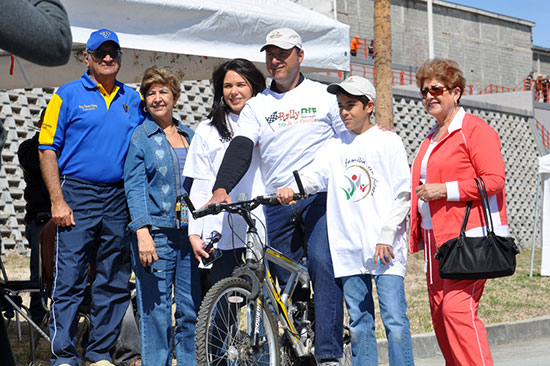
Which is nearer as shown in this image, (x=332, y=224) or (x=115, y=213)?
(x=332, y=224)

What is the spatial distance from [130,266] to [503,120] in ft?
81.8

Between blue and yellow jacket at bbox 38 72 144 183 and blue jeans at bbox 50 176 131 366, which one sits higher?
blue and yellow jacket at bbox 38 72 144 183

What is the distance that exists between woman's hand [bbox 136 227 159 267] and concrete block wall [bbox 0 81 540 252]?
8473 millimetres

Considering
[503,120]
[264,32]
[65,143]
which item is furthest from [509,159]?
[65,143]

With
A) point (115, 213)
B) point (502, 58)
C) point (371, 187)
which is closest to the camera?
point (371, 187)

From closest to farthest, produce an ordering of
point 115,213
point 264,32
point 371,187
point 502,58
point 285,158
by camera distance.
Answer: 1. point 371,187
2. point 285,158
3. point 115,213
4. point 264,32
5. point 502,58

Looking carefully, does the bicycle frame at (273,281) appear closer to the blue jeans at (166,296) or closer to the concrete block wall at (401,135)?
the blue jeans at (166,296)

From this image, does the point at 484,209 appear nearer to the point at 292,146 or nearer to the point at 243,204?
the point at 292,146

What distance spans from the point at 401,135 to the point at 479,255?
814 inches

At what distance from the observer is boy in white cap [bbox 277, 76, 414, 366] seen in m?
4.59

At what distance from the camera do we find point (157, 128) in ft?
17.7

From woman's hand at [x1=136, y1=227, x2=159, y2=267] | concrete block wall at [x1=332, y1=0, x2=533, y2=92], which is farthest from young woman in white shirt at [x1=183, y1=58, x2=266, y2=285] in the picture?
concrete block wall at [x1=332, y1=0, x2=533, y2=92]

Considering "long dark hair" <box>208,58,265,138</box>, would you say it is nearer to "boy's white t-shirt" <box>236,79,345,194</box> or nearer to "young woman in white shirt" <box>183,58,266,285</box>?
"young woman in white shirt" <box>183,58,266,285</box>

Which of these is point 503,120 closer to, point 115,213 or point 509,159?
point 509,159
